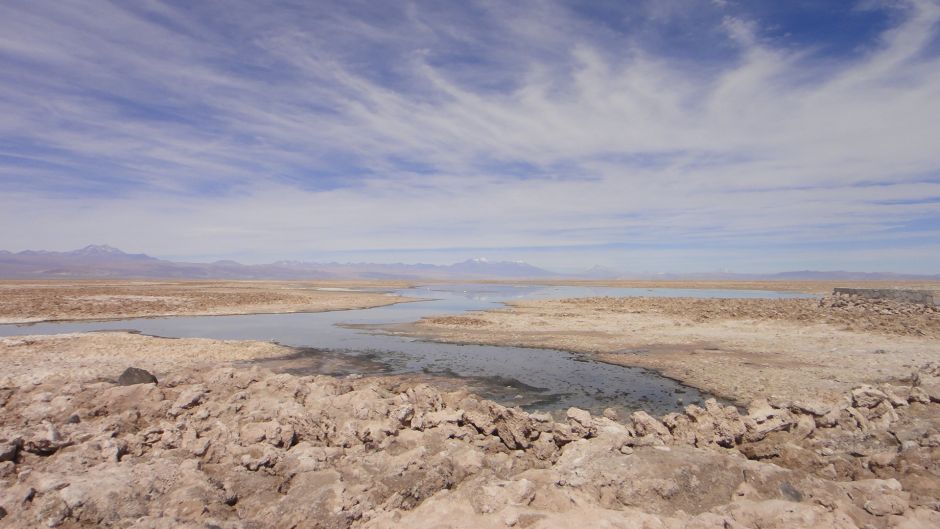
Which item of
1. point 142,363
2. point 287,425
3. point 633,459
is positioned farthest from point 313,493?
point 142,363

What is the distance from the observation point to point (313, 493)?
280 inches

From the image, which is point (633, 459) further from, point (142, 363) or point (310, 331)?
point (310, 331)

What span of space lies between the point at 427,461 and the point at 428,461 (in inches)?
0.6

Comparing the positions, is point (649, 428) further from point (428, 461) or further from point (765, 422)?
point (428, 461)

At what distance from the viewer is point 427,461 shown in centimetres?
807

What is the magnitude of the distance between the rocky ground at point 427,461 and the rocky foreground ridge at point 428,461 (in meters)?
0.03

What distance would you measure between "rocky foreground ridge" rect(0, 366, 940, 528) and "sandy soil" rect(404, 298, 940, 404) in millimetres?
5321

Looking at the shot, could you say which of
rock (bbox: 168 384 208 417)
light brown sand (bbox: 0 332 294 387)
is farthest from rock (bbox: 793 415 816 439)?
light brown sand (bbox: 0 332 294 387)

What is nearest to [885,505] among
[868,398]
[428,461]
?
[868,398]

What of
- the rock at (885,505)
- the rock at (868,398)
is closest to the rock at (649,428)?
the rock at (885,505)

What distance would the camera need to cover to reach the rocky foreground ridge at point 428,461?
6.50 metres

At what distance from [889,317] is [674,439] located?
3270 cm

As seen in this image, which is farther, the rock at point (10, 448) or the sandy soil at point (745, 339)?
the sandy soil at point (745, 339)

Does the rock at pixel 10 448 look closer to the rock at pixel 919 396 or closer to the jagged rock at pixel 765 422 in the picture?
the jagged rock at pixel 765 422
